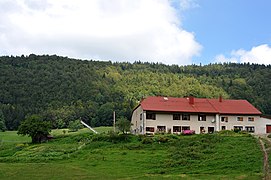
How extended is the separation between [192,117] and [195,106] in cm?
264

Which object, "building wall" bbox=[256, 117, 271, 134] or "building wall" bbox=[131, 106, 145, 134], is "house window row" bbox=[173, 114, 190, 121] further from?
"building wall" bbox=[256, 117, 271, 134]

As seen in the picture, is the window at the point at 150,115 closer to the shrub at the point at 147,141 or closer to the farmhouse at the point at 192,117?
the farmhouse at the point at 192,117

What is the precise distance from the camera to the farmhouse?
65188 mm

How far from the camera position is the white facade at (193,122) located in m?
65.1

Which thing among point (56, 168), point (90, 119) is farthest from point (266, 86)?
point (56, 168)

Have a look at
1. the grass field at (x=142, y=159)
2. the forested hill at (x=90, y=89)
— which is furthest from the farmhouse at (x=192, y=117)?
the forested hill at (x=90, y=89)

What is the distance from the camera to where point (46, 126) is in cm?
6419

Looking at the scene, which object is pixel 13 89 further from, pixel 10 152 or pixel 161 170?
pixel 161 170

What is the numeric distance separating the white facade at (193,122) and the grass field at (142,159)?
8.61m

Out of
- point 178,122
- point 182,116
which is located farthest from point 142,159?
point 182,116

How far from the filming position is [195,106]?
226 ft

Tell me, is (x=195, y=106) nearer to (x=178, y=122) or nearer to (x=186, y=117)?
(x=186, y=117)

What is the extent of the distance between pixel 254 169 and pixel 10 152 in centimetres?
3597

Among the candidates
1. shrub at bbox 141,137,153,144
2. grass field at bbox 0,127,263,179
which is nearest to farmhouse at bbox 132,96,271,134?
grass field at bbox 0,127,263,179
